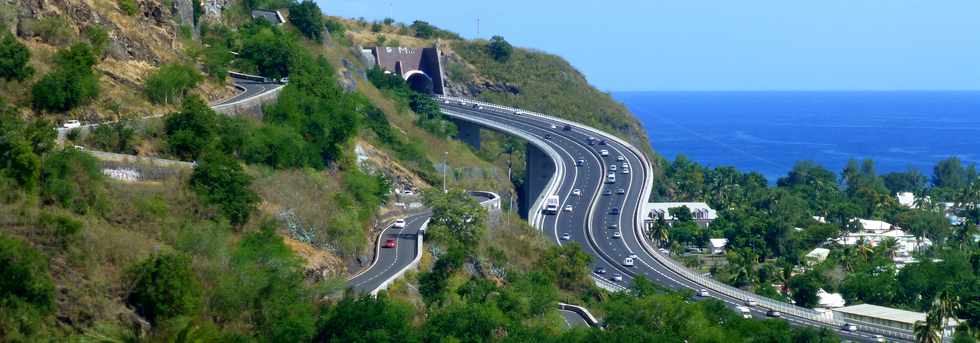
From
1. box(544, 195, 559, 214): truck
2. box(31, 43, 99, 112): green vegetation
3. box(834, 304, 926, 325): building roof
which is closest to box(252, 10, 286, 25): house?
box(544, 195, 559, 214): truck

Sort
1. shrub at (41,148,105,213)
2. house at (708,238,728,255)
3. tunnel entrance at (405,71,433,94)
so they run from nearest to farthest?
shrub at (41,148,105,213)
house at (708,238,728,255)
tunnel entrance at (405,71,433,94)

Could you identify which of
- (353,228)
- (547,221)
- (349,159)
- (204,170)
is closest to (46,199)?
(204,170)

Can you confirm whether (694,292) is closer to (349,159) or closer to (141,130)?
(349,159)

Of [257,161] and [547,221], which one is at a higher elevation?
[257,161]

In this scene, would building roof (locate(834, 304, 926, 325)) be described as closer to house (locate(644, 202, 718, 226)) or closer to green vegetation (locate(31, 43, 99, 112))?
house (locate(644, 202, 718, 226))

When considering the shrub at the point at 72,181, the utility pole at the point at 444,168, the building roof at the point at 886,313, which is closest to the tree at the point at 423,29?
the utility pole at the point at 444,168

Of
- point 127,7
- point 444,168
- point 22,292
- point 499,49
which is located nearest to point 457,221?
point 127,7

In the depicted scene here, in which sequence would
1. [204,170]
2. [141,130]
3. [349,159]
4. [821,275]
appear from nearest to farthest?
[204,170]
[141,130]
[349,159]
[821,275]
